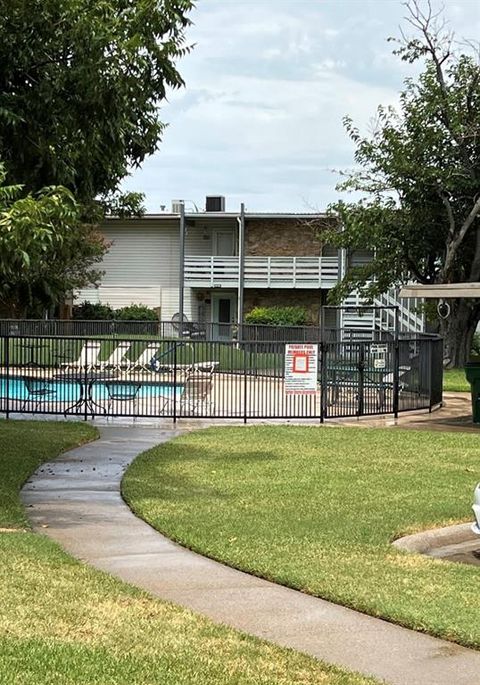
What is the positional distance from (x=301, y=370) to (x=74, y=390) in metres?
5.52

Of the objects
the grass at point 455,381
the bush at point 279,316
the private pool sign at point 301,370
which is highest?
the bush at point 279,316

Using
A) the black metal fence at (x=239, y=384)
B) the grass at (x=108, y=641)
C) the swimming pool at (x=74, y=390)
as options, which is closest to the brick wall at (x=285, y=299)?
the black metal fence at (x=239, y=384)

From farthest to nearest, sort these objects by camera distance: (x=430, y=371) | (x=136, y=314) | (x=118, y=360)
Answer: (x=136, y=314), (x=118, y=360), (x=430, y=371)

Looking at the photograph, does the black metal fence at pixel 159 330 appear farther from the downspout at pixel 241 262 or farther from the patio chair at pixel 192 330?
the downspout at pixel 241 262

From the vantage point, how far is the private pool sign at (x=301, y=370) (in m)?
17.4

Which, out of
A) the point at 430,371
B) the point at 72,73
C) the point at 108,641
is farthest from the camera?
the point at 430,371

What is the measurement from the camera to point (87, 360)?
21.7 metres

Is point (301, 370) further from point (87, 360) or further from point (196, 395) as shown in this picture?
point (87, 360)

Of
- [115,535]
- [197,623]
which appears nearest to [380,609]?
[197,623]

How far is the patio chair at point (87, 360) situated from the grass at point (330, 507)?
5.79 m

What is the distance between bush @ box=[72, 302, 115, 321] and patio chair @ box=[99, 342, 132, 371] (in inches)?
665

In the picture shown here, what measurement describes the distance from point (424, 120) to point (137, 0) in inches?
850

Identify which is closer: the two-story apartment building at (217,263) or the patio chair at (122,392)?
the patio chair at (122,392)

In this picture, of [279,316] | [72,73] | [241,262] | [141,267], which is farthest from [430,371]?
[141,267]
